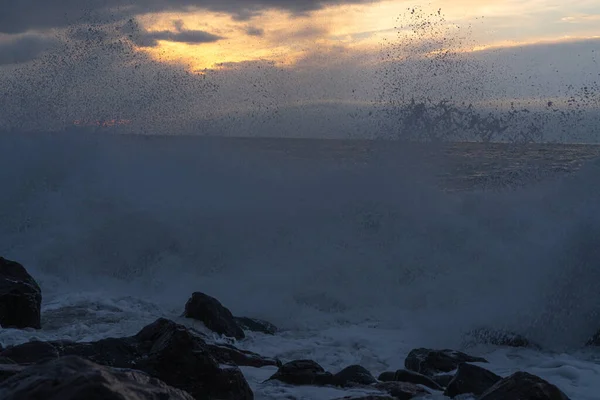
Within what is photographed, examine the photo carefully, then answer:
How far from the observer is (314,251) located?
12406 mm

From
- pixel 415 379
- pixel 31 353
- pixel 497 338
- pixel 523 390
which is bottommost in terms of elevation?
pixel 497 338

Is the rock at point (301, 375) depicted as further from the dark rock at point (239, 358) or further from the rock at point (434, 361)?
the rock at point (434, 361)

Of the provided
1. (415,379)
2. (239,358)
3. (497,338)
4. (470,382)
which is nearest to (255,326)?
(239,358)

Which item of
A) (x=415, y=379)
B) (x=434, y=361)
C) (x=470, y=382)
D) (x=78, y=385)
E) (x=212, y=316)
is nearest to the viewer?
(x=78, y=385)

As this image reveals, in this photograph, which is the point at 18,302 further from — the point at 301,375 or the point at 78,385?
the point at 78,385

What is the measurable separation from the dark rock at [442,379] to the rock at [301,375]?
1163 mm

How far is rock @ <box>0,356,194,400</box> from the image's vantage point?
2.19 meters

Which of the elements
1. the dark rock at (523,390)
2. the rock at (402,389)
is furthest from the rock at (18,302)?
the dark rock at (523,390)

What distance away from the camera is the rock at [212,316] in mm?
7305

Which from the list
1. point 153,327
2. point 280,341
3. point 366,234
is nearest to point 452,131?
point 366,234

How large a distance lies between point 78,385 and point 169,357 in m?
2.43

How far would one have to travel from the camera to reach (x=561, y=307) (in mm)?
8547

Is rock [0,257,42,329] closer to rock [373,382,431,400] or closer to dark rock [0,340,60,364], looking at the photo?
dark rock [0,340,60,364]

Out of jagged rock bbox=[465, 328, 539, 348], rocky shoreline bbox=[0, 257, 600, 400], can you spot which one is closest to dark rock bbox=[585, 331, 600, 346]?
jagged rock bbox=[465, 328, 539, 348]
